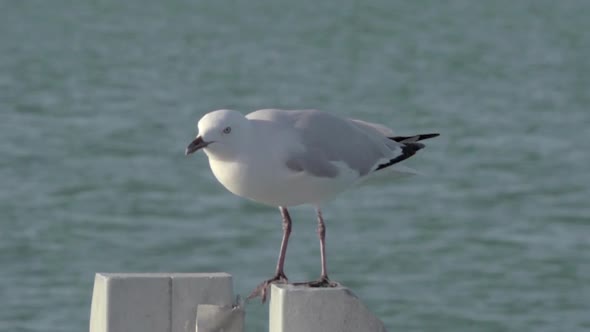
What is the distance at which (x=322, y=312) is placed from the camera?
680cm

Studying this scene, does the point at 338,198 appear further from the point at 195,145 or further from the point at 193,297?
Result: the point at 193,297

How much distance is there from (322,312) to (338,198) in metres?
24.2

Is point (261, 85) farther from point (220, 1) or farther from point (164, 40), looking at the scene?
point (220, 1)

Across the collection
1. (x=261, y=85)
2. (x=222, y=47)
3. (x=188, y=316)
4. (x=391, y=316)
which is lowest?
(x=188, y=316)

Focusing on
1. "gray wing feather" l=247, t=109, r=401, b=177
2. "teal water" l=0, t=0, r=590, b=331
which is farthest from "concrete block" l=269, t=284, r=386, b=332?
"teal water" l=0, t=0, r=590, b=331

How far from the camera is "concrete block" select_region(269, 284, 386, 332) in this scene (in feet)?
22.2

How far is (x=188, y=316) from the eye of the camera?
7.06 m

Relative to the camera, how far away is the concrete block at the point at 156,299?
6.99 meters

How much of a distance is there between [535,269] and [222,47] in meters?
39.4

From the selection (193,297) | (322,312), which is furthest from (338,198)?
(322,312)

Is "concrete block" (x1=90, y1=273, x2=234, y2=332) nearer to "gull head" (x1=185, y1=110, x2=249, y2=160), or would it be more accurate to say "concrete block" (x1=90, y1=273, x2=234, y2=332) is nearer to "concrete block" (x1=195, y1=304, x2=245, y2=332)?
"concrete block" (x1=195, y1=304, x2=245, y2=332)

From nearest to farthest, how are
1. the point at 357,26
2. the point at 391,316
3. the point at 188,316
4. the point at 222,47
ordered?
1. the point at 188,316
2. the point at 391,316
3. the point at 222,47
4. the point at 357,26

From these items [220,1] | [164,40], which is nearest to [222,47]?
[164,40]

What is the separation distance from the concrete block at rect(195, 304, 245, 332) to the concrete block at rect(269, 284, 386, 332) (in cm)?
30
